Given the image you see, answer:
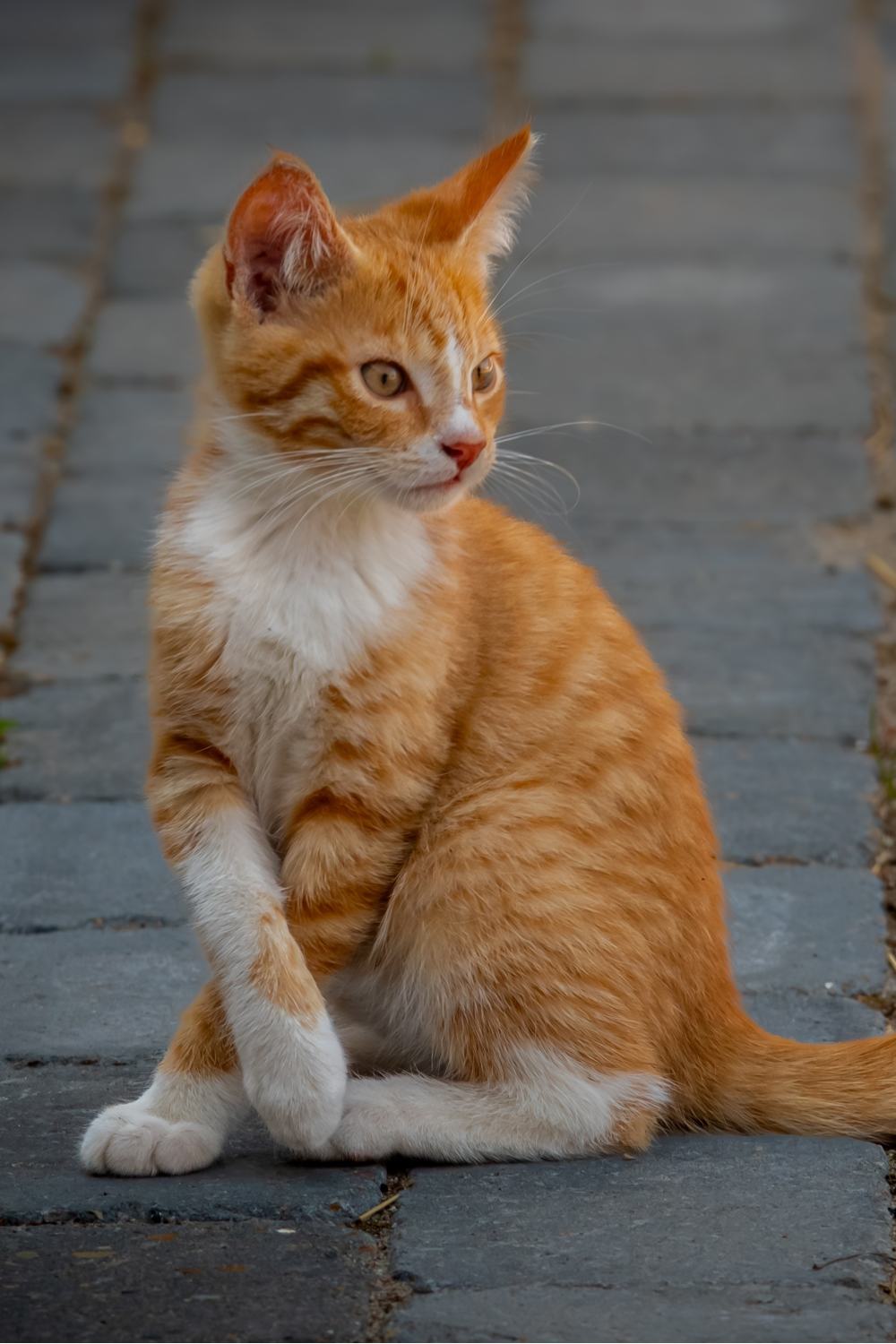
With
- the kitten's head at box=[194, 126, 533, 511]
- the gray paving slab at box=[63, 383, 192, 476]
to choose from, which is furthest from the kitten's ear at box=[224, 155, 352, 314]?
the gray paving slab at box=[63, 383, 192, 476]

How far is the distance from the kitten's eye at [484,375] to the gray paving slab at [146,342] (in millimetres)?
2680

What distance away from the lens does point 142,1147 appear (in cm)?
250

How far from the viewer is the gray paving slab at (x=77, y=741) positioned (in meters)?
3.72

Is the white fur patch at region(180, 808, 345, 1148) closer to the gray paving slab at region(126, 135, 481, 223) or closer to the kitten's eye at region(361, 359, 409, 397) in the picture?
the kitten's eye at region(361, 359, 409, 397)

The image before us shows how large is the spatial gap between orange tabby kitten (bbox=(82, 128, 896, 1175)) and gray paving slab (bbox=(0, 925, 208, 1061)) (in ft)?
1.09

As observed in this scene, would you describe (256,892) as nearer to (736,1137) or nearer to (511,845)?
(511,845)

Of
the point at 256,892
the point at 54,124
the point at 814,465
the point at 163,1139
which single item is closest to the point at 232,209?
the point at 256,892

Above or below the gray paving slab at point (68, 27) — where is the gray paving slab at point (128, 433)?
below

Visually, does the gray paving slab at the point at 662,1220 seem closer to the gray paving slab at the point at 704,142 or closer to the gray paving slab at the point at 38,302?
the gray paving slab at the point at 38,302

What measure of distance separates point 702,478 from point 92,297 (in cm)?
206

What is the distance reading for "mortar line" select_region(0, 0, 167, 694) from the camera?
4.59 metres

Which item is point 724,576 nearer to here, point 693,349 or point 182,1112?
point 693,349

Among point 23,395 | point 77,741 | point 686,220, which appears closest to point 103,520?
point 23,395

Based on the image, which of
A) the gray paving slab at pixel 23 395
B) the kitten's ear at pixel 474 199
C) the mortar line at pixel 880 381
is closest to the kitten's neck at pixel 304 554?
the kitten's ear at pixel 474 199
